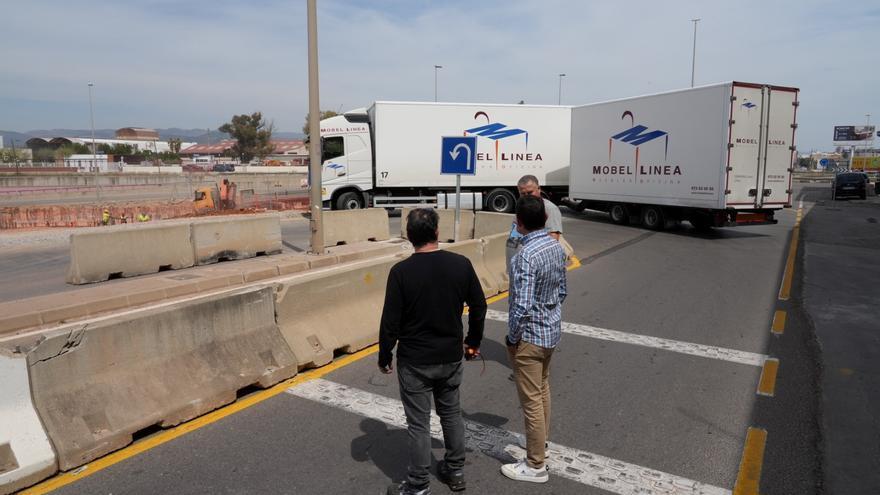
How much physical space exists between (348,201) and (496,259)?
11869 millimetres

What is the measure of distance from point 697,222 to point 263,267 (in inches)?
497

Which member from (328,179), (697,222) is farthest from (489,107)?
(697,222)

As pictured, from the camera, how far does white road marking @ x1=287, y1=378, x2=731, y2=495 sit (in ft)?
12.1

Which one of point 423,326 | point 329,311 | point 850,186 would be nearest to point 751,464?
point 423,326

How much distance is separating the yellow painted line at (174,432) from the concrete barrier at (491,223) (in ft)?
24.9

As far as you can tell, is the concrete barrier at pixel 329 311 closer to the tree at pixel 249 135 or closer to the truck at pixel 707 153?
the truck at pixel 707 153

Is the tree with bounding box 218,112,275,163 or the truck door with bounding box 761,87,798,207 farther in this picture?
the tree with bounding box 218,112,275,163

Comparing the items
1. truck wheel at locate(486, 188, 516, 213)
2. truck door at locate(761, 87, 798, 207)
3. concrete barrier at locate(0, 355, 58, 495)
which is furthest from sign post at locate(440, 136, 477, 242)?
truck wheel at locate(486, 188, 516, 213)

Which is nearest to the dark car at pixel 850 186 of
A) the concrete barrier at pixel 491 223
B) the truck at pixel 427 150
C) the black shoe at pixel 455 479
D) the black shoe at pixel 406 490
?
the truck at pixel 427 150

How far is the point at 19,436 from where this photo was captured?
12.1 ft

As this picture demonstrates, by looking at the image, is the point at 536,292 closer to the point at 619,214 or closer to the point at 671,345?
the point at 671,345

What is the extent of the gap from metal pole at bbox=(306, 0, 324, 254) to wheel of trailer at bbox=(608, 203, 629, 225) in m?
11.2

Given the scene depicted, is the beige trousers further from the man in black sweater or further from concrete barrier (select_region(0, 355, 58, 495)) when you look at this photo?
concrete barrier (select_region(0, 355, 58, 495))

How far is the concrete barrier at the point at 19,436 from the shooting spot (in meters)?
3.58
